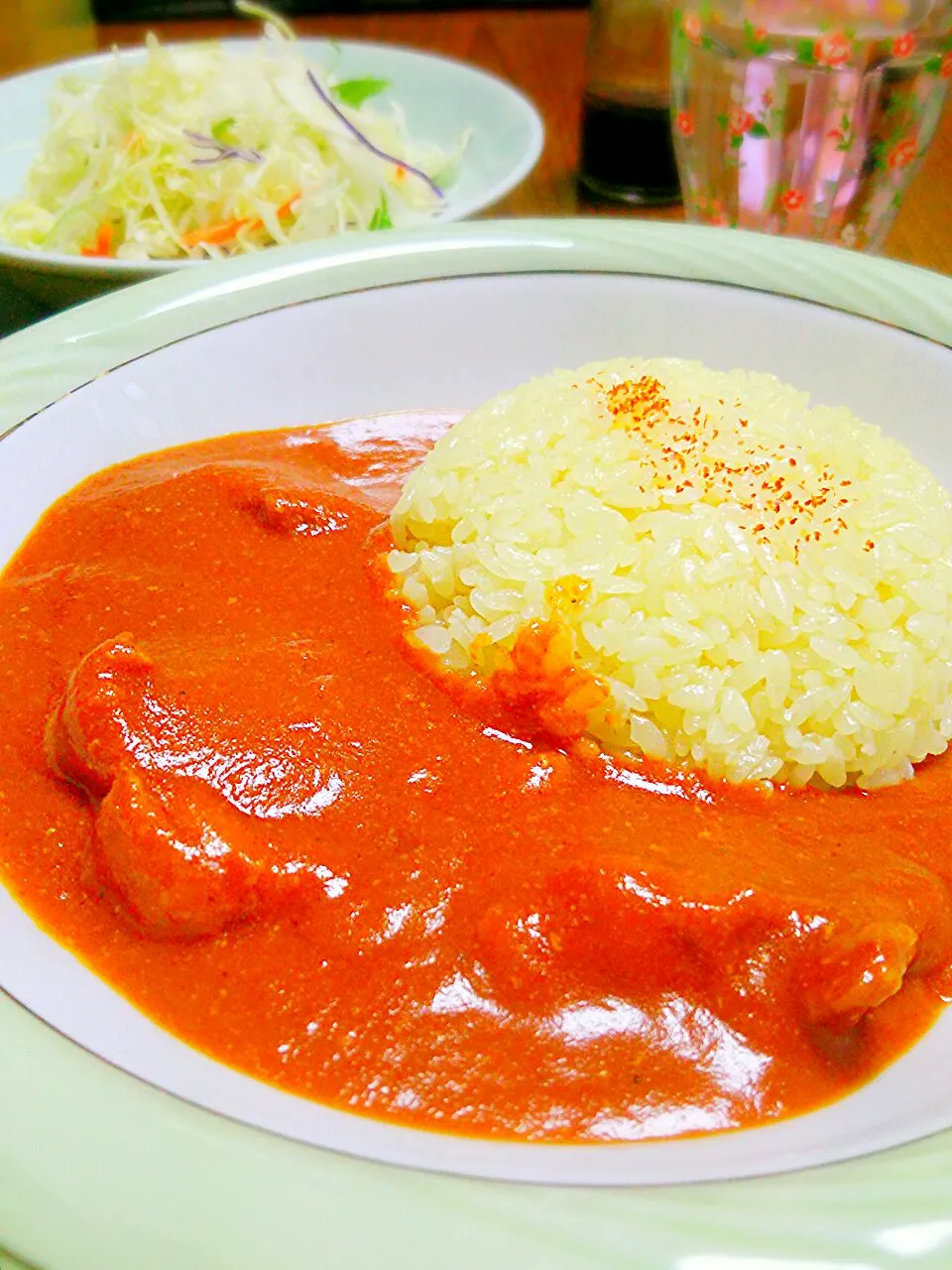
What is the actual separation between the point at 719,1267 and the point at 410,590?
117cm

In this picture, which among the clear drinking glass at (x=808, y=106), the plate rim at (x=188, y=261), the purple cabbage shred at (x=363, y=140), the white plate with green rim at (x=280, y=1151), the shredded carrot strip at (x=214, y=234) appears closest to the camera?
the white plate with green rim at (x=280, y=1151)

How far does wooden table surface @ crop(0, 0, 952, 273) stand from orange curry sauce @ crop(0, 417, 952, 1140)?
2.19m

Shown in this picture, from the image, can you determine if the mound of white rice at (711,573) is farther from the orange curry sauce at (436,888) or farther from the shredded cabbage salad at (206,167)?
the shredded cabbage salad at (206,167)

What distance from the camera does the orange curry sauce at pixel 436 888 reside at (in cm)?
130

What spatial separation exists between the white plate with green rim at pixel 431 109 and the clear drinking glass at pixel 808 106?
54 cm

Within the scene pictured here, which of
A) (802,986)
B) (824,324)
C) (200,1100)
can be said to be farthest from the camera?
(824,324)

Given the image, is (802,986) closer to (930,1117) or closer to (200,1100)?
(930,1117)

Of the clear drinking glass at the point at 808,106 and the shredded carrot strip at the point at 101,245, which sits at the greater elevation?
the clear drinking glass at the point at 808,106

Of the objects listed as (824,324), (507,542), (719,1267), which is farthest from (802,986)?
(824,324)

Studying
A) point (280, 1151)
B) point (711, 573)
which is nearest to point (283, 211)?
point (711, 573)

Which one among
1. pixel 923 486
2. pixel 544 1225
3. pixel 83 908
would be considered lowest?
pixel 83 908

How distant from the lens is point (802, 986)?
1.37m

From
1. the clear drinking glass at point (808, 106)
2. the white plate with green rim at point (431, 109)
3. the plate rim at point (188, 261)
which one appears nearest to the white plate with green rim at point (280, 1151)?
the plate rim at point (188, 261)

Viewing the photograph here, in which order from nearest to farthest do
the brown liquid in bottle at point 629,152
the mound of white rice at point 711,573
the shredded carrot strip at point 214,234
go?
the mound of white rice at point 711,573, the shredded carrot strip at point 214,234, the brown liquid in bottle at point 629,152
